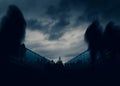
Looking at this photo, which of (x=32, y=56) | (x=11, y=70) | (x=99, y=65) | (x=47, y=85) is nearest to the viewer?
(x=11, y=70)

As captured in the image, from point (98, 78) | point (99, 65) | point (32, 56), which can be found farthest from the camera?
point (32, 56)

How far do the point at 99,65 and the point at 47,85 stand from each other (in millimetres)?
8760

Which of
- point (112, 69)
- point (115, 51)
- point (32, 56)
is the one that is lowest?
point (112, 69)

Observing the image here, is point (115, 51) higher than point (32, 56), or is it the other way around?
point (32, 56)

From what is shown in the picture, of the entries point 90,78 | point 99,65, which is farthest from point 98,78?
point 99,65

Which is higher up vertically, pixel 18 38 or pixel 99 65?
pixel 18 38

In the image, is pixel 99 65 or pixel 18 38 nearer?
pixel 18 38

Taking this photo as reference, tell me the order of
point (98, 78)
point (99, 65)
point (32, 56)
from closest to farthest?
point (98, 78), point (99, 65), point (32, 56)

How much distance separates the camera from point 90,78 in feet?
80.8

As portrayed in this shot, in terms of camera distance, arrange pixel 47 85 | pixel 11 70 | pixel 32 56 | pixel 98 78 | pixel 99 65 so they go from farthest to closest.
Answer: pixel 32 56 < pixel 99 65 < pixel 98 78 < pixel 47 85 < pixel 11 70

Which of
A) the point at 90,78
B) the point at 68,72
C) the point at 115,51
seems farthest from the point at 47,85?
the point at 115,51

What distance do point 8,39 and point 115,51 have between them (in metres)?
15.3

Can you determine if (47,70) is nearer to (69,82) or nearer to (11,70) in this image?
(69,82)

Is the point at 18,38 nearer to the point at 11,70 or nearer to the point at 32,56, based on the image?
the point at 11,70
